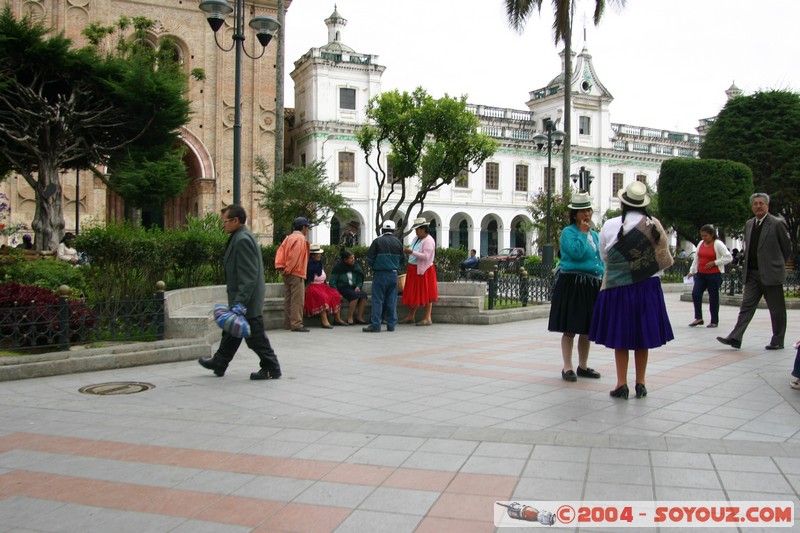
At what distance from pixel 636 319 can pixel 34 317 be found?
6059 mm

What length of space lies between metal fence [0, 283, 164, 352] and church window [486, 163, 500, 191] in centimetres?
3889

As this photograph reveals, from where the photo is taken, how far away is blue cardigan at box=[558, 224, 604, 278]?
21.7ft

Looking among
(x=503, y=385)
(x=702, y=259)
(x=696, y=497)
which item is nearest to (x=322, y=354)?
(x=503, y=385)

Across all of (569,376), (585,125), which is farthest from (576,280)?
(585,125)

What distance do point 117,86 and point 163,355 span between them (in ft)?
23.2

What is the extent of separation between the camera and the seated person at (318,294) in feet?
37.1

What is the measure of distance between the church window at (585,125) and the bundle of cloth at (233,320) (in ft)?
147

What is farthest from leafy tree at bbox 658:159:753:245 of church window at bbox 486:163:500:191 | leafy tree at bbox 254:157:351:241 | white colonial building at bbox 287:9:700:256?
church window at bbox 486:163:500:191

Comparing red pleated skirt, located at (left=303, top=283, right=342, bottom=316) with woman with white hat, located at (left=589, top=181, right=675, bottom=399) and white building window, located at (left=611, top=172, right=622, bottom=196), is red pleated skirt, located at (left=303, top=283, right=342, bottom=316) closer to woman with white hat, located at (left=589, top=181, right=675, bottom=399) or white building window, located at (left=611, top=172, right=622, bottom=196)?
woman with white hat, located at (left=589, top=181, right=675, bottom=399)

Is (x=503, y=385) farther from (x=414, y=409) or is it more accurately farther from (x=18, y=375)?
(x=18, y=375)

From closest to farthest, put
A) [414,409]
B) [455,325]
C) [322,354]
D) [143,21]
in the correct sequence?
1. [414,409]
2. [322,354]
3. [455,325]
4. [143,21]

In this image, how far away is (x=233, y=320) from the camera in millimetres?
6453

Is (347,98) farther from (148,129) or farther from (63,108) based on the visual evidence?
(63,108)

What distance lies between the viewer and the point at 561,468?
3975 mm
